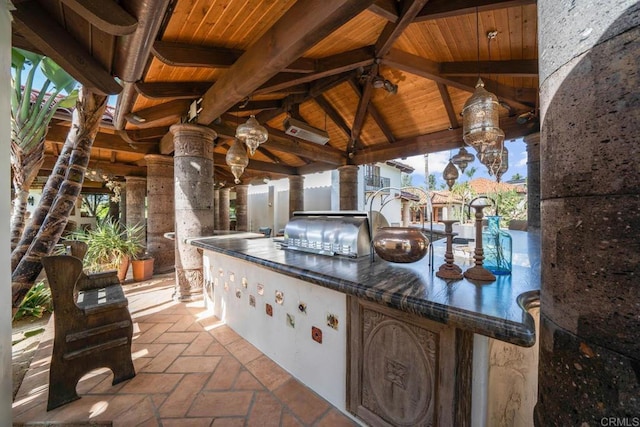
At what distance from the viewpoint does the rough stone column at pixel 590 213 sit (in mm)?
598

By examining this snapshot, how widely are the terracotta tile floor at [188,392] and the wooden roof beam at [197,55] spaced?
307 cm

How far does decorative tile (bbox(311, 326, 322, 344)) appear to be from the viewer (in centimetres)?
193

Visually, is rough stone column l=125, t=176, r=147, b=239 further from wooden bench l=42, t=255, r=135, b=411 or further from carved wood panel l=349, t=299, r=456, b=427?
carved wood panel l=349, t=299, r=456, b=427

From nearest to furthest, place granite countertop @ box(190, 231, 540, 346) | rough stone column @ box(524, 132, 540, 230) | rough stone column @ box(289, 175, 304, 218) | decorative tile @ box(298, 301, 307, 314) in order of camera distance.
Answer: granite countertop @ box(190, 231, 540, 346)
decorative tile @ box(298, 301, 307, 314)
rough stone column @ box(524, 132, 540, 230)
rough stone column @ box(289, 175, 304, 218)

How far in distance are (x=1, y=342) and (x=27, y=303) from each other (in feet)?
12.2

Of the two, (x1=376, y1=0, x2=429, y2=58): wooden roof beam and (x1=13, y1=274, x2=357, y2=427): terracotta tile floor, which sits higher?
(x1=376, y1=0, x2=429, y2=58): wooden roof beam

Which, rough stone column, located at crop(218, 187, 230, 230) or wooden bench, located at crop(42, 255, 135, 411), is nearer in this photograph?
wooden bench, located at crop(42, 255, 135, 411)

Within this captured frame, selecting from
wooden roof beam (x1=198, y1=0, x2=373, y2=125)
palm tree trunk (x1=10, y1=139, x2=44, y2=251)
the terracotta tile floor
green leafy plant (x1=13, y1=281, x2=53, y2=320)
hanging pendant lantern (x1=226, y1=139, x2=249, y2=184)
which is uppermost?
wooden roof beam (x1=198, y1=0, x2=373, y2=125)

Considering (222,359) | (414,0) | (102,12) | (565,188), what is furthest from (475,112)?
(222,359)

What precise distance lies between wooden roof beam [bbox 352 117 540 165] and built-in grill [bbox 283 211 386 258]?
3.67 metres

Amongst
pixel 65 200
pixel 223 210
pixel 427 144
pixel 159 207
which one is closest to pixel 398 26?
pixel 427 144

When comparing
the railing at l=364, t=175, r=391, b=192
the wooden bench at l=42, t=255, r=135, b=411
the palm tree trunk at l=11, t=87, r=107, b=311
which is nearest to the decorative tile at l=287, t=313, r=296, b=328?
the wooden bench at l=42, t=255, r=135, b=411

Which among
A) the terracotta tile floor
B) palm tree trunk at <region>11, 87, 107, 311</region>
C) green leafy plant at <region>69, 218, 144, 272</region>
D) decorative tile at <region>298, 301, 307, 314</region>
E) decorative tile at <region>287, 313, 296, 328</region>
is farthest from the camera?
green leafy plant at <region>69, 218, 144, 272</region>

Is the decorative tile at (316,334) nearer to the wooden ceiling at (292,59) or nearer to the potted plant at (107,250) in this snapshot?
the wooden ceiling at (292,59)
